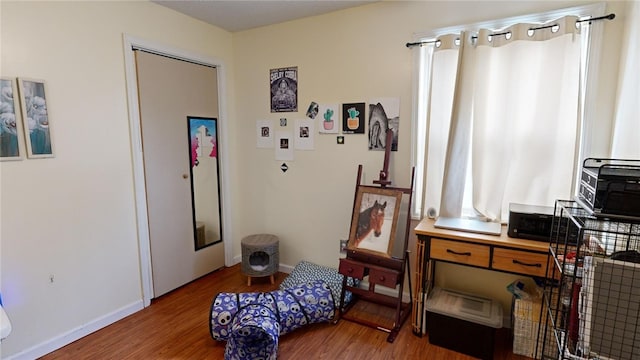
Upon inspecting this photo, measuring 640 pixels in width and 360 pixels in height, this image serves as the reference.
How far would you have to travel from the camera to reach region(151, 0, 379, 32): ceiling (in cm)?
262

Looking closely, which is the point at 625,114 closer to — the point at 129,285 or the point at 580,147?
the point at 580,147

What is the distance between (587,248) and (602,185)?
1.24 feet

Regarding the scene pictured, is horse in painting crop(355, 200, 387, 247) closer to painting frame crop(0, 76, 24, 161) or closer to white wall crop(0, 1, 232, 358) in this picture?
white wall crop(0, 1, 232, 358)

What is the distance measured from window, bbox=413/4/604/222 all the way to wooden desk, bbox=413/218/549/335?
1.12 feet

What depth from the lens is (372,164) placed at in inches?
109

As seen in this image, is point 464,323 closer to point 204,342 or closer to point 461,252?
point 461,252

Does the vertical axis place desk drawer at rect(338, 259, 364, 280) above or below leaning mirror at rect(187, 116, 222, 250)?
below

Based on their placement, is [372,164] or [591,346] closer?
[591,346]

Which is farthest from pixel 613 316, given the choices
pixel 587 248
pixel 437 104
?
pixel 437 104

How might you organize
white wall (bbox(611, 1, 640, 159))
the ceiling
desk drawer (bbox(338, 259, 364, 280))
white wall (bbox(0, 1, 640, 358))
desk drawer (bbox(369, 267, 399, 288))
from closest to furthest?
white wall (bbox(611, 1, 640, 159))
white wall (bbox(0, 1, 640, 358))
desk drawer (bbox(369, 267, 399, 288))
desk drawer (bbox(338, 259, 364, 280))
the ceiling

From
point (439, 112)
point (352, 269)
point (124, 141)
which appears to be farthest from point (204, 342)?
point (439, 112)

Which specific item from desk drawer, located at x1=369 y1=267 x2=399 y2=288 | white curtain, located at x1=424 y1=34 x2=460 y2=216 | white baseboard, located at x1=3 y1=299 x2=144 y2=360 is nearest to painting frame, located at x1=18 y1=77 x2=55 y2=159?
white baseboard, located at x1=3 y1=299 x2=144 y2=360

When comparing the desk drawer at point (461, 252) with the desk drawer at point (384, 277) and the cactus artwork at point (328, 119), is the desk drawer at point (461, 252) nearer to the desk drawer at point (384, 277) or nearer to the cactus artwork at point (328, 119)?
the desk drawer at point (384, 277)

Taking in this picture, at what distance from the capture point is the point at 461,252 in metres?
2.09
